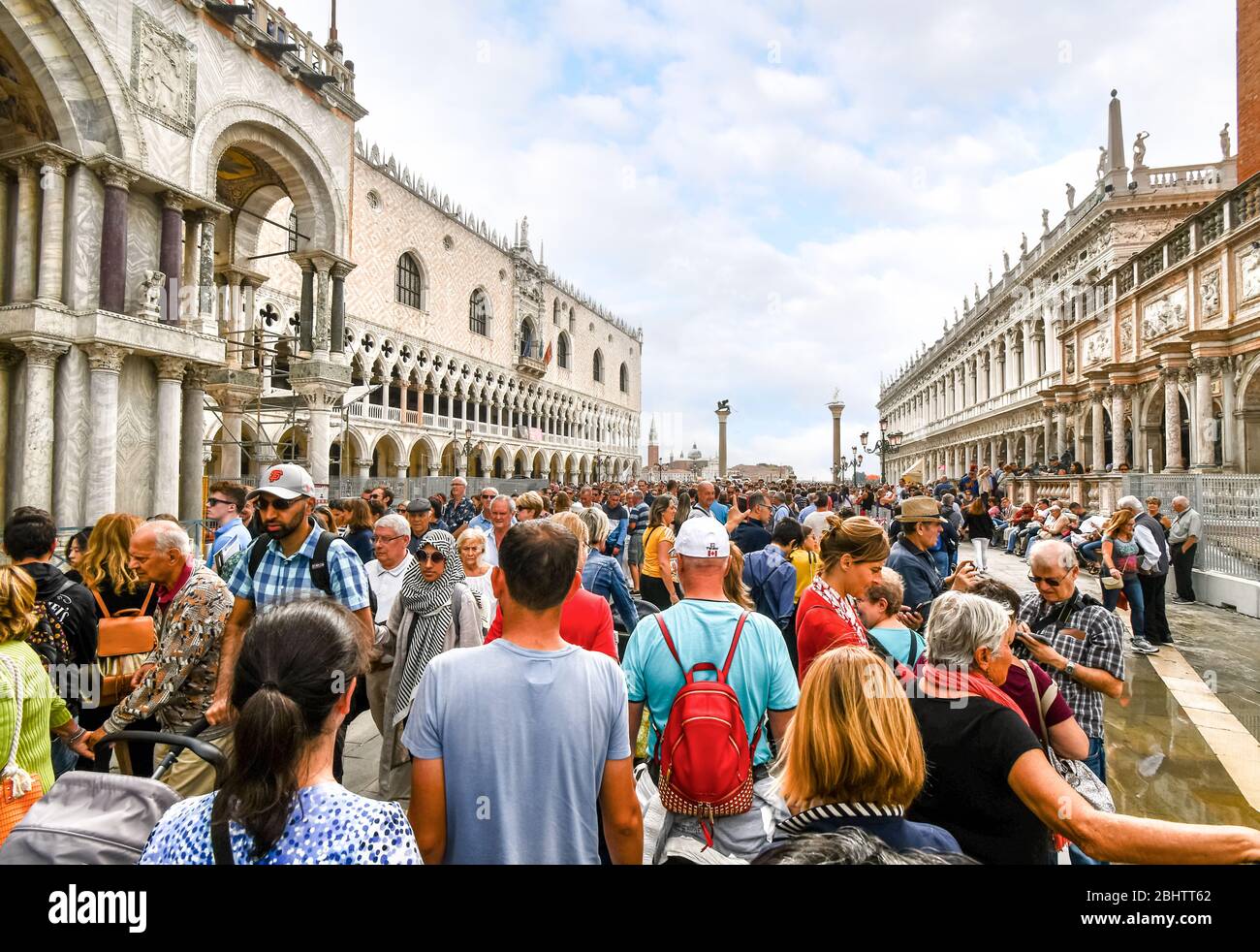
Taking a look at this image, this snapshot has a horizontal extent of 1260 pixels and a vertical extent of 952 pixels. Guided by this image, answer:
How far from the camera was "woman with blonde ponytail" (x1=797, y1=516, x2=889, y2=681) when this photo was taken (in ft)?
9.16

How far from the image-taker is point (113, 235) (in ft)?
32.3

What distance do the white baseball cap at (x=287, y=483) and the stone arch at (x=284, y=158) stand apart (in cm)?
1109

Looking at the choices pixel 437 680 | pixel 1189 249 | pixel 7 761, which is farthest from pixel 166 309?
pixel 1189 249

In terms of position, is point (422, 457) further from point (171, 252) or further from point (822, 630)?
point (822, 630)

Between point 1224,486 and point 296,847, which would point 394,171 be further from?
point 296,847

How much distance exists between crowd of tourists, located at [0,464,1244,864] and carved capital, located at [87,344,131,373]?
25.2 feet

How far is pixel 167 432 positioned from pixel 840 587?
1174 centimetres

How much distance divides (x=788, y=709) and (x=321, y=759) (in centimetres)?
154

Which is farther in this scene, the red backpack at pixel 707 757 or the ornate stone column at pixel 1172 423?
the ornate stone column at pixel 1172 423

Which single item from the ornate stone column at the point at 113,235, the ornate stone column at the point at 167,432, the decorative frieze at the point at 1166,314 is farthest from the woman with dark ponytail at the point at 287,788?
the decorative frieze at the point at 1166,314

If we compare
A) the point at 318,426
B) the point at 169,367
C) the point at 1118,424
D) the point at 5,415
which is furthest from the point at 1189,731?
the point at 1118,424

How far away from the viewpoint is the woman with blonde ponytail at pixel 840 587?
279 centimetres

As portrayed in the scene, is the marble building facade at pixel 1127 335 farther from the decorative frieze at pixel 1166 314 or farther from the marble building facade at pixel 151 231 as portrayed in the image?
the marble building facade at pixel 151 231

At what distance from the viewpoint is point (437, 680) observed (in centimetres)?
177
